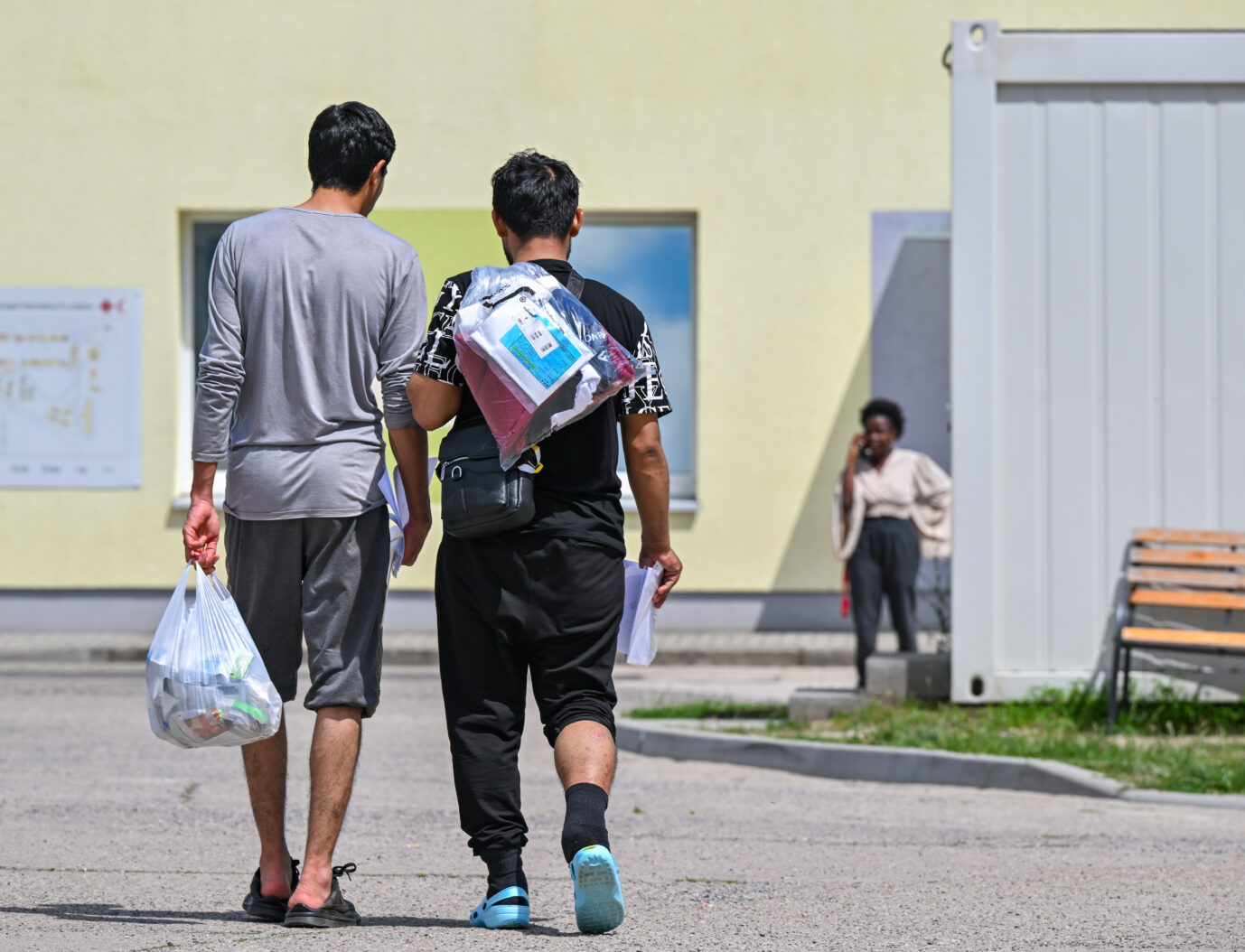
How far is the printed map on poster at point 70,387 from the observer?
1520 centimetres

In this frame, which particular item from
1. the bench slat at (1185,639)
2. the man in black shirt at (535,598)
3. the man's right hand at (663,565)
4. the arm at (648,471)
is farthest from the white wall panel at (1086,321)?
the man in black shirt at (535,598)

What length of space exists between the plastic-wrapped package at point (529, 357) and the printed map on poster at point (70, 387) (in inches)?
464

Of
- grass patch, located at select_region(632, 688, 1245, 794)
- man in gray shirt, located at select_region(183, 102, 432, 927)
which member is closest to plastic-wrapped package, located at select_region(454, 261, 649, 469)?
man in gray shirt, located at select_region(183, 102, 432, 927)

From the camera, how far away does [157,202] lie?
50.1 feet

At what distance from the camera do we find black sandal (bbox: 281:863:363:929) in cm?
405

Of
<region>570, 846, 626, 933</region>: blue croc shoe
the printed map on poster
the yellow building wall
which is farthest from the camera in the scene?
the printed map on poster

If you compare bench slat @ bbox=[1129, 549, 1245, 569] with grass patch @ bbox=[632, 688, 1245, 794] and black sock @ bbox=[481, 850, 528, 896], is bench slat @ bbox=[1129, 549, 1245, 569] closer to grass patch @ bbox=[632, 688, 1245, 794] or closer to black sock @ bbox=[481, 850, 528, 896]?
grass patch @ bbox=[632, 688, 1245, 794]

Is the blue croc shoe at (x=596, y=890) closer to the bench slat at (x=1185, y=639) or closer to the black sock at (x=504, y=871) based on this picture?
the black sock at (x=504, y=871)

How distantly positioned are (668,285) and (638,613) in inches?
445

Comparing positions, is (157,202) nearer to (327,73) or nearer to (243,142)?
(243,142)

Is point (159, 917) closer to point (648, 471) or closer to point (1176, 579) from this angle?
point (648, 471)

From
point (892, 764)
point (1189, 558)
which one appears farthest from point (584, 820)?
point (1189, 558)

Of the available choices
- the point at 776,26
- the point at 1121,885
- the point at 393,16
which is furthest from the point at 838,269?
the point at 1121,885

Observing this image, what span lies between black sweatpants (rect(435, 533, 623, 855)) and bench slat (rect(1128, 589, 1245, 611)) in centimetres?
506
